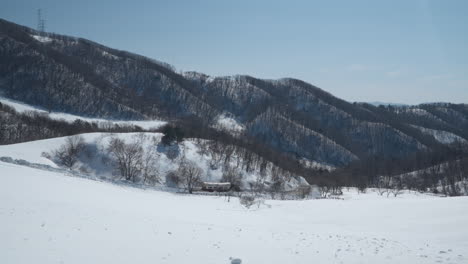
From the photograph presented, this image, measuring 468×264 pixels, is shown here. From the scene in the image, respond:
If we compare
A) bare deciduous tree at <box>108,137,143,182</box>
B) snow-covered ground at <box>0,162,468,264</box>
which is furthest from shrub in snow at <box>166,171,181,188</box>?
snow-covered ground at <box>0,162,468,264</box>

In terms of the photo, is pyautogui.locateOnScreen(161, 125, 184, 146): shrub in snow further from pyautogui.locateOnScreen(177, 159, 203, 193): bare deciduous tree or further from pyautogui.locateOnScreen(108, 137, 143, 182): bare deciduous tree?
pyautogui.locateOnScreen(177, 159, 203, 193): bare deciduous tree

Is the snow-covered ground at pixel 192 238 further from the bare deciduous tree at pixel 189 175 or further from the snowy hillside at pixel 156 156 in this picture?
the snowy hillside at pixel 156 156

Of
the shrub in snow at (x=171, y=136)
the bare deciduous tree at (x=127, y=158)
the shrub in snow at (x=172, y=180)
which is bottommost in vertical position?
the shrub in snow at (x=172, y=180)

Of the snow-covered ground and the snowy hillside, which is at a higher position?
the snowy hillside

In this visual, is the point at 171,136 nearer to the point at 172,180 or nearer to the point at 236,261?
the point at 172,180

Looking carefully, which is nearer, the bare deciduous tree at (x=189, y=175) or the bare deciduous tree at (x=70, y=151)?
the bare deciduous tree at (x=189, y=175)

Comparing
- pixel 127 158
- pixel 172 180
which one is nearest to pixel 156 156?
pixel 127 158

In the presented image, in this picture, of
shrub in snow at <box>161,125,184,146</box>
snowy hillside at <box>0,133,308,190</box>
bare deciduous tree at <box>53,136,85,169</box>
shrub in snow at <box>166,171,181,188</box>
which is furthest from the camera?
shrub in snow at <box>161,125,184,146</box>

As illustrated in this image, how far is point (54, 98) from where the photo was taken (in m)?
161

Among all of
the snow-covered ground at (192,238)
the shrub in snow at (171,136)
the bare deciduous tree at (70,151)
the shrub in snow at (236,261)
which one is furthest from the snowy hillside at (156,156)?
the shrub in snow at (236,261)

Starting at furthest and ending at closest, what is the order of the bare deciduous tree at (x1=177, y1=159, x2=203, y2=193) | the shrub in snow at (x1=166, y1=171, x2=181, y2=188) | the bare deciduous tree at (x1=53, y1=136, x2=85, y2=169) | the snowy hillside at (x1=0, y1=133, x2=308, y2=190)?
the snowy hillside at (x1=0, y1=133, x2=308, y2=190)
the shrub in snow at (x1=166, y1=171, x2=181, y2=188)
the bare deciduous tree at (x1=53, y1=136, x2=85, y2=169)
the bare deciduous tree at (x1=177, y1=159, x2=203, y2=193)

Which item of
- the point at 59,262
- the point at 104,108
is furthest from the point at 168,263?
the point at 104,108

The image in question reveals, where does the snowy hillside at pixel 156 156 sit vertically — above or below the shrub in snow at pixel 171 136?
below

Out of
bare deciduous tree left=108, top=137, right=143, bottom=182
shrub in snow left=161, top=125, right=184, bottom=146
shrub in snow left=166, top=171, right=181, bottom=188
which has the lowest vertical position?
shrub in snow left=166, top=171, right=181, bottom=188
